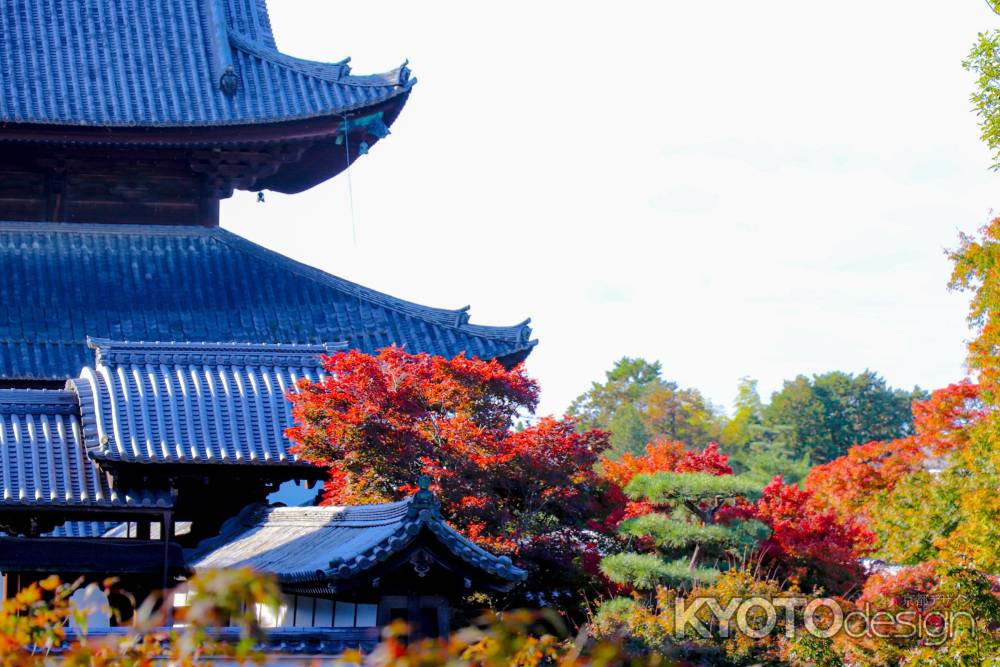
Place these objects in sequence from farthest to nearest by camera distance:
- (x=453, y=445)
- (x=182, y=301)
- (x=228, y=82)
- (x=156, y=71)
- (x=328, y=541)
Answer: (x=156, y=71) < (x=228, y=82) < (x=182, y=301) < (x=453, y=445) < (x=328, y=541)

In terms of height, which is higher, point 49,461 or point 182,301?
point 182,301

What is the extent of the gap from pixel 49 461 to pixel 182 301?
6.99 meters

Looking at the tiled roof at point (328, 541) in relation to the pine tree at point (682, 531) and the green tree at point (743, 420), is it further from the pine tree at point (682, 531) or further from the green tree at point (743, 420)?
the green tree at point (743, 420)

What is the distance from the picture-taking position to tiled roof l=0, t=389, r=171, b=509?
14.7m

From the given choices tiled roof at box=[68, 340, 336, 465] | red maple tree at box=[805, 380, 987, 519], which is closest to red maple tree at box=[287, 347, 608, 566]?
tiled roof at box=[68, 340, 336, 465]

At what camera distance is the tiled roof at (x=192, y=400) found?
1518 centimetres

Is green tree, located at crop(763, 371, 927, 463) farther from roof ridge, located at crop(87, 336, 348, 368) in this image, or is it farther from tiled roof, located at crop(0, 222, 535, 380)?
roof ridge, located at crop(87, 336, 348, 368)

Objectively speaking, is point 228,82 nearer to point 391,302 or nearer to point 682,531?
point 391,302

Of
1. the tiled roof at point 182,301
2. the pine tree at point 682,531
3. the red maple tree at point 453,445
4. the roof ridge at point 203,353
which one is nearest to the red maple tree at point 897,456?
the pine tree at point 682,531

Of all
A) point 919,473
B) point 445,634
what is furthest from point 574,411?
point 445,634

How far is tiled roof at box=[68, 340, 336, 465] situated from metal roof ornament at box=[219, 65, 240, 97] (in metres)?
6.75

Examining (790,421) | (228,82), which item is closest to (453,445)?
(228,82)

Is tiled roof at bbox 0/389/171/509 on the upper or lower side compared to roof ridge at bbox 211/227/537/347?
lower

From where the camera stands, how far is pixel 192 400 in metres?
16.1
